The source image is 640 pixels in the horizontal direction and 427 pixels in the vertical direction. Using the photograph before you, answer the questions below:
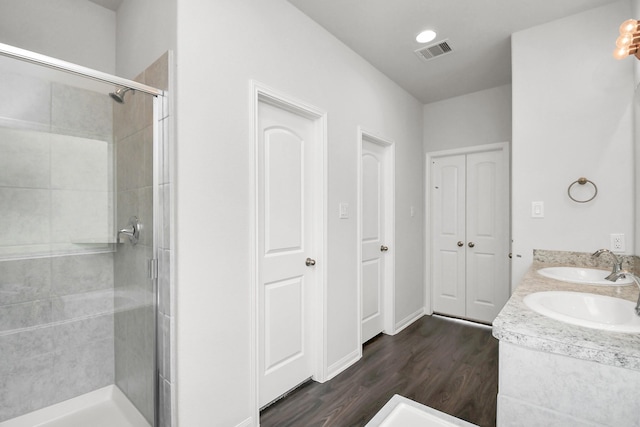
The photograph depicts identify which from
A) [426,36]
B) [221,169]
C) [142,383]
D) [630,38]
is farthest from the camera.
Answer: [426,36]

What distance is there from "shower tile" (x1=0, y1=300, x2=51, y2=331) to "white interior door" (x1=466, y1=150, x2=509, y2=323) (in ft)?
12.8

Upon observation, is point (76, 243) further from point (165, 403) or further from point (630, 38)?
point (630, 38)

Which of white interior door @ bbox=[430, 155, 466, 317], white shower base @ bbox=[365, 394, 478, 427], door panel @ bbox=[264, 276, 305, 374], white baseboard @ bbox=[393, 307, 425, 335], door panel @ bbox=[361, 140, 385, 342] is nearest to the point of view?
white shower base @ bbox=[365, 394, 478, 427]

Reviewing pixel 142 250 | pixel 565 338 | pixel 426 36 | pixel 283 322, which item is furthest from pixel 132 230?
pixel 426 36

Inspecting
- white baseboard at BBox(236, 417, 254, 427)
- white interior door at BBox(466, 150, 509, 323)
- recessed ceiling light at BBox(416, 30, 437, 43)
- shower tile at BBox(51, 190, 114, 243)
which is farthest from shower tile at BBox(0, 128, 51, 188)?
white interior door at BBox(466, 150, 509, 323)

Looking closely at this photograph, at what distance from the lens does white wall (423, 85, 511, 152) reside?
11.1 feet

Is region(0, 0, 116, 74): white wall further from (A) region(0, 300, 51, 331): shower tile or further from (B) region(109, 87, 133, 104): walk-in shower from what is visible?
(A) region(0, 300, 51, 331): shower tile

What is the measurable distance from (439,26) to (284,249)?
2062 millimetres

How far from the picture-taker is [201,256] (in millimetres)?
1528

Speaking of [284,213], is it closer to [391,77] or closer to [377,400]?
[377,400]

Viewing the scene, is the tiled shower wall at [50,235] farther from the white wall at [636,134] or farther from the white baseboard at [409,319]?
the white wall at [636,134]

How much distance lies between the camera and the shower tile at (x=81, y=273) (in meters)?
1.78

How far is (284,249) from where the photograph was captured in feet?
7.00

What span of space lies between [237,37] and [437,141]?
9.51 feet
